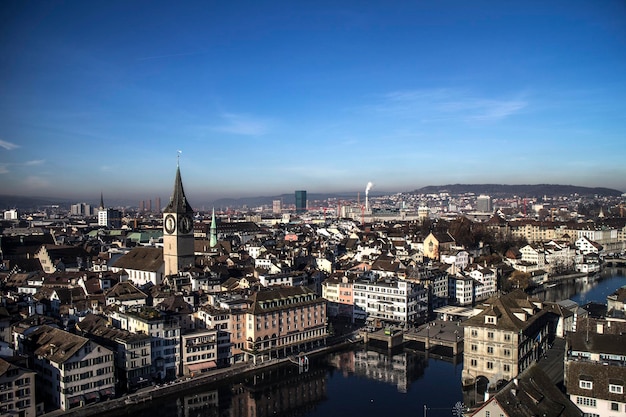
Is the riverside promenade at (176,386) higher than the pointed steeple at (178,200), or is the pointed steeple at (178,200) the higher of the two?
the pointed steeple at (178,200)

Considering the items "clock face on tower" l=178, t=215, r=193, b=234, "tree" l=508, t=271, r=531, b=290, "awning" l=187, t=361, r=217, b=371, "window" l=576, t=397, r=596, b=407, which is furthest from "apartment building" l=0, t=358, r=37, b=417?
"tree" l=508, t=271, r=531, b=290

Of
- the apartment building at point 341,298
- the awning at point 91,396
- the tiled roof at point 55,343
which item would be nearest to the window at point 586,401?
the awning at point 91,396

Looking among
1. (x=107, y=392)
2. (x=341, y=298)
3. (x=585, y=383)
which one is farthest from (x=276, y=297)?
(x=585, y=383)

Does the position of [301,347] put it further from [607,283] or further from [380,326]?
[607,283]

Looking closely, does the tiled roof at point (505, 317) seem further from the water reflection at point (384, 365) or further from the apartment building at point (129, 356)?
the apartment building at point (129, 356)

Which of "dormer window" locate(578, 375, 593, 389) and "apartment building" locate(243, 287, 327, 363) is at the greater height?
"dormer window" locate(578, 375, 593, 389)

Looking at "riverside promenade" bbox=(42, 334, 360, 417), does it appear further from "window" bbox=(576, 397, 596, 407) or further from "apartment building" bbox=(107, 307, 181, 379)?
"window" bbox=(576, 397, 596, 407)
